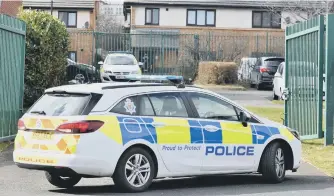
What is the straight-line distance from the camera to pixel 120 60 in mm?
32750

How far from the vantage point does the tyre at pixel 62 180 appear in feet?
36.7

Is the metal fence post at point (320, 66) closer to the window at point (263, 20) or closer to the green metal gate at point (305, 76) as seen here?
the green metal gate at point (305, 76)

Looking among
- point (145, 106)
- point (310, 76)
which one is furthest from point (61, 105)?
point (310, 76)

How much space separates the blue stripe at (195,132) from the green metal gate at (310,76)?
502 centimetres

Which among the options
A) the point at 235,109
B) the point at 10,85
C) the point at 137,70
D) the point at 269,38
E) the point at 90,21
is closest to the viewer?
the point at 235,109

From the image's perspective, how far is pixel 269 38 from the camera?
38938 millimetres

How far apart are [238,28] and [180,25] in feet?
12.2

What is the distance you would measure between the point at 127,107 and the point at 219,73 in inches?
954

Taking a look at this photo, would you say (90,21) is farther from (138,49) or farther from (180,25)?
(138,49)

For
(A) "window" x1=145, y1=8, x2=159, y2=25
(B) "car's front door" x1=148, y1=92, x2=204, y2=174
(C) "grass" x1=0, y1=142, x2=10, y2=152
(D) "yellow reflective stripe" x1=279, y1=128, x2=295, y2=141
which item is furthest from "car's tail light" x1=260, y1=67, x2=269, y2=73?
(B) "car's front door" x1=148, y1=92, x2=204, y2=174

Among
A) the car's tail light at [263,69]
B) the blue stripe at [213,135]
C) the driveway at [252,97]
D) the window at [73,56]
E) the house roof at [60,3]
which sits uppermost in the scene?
the house roof at [60,3]

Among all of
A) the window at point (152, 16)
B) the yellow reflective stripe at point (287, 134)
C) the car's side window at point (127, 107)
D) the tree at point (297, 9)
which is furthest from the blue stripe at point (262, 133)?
the window at point (152, 16)

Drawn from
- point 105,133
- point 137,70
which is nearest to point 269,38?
point 137,70

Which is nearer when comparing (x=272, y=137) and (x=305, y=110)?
(x=272, y=137)
